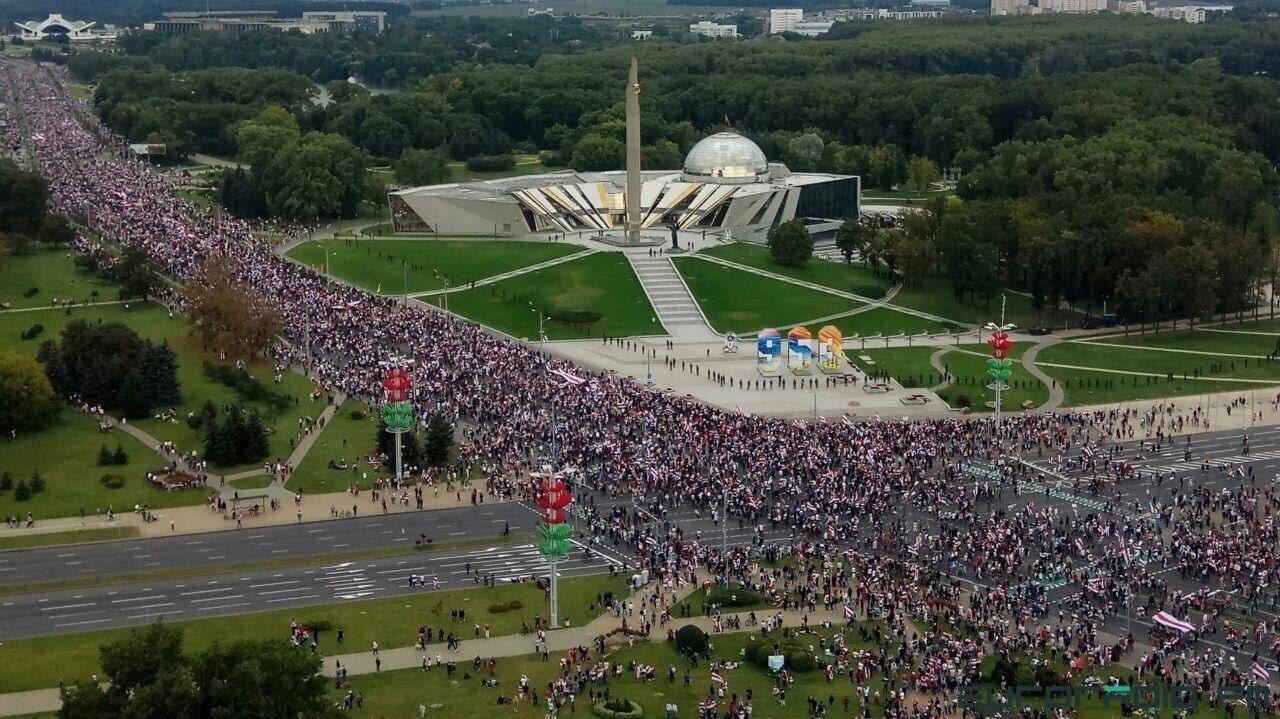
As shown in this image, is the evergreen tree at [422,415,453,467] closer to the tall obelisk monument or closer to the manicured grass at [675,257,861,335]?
the manicured grass at [675,257,861,335]

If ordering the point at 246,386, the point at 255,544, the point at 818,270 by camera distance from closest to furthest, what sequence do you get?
the point at 255,544, the point at 246,386, the point at 818,270

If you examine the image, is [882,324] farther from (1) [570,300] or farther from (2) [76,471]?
(2) [76,471]

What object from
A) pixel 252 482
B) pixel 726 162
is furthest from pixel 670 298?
pixel 252 482

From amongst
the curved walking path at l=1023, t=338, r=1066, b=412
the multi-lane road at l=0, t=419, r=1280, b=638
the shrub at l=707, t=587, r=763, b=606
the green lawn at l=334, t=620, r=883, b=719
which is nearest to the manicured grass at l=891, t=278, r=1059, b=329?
the curved walking path at l=1023, t=338, r=1066, b=412

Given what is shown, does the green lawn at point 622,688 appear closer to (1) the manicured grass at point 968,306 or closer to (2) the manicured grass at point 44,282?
(1) the manicured grass at point 968,306

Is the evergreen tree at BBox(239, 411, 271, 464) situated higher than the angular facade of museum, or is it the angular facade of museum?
the angular facade of museum
